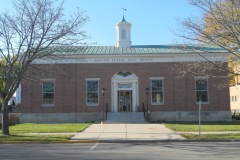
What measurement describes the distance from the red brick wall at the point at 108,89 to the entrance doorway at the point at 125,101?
1157mm

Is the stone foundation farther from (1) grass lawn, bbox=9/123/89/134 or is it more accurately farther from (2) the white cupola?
(1) grass lawn, bbox=9/123/89/134

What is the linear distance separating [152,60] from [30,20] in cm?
1743

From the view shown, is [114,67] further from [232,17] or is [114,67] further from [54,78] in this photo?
[232,17]

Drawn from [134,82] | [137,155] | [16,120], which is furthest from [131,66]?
[137,155]

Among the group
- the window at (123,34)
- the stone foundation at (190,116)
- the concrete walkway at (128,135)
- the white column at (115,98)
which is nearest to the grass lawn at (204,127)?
the concrete walkway at (128,135)

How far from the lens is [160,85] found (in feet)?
116

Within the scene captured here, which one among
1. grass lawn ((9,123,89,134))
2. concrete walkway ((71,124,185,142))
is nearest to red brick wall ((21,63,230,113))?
grass lawn ((9,123,89,134))

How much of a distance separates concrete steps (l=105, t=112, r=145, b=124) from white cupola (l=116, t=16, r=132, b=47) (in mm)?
8667

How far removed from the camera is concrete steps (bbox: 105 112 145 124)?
32.3 meters

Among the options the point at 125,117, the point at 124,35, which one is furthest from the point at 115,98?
the point at 124,35

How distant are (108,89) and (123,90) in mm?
1547

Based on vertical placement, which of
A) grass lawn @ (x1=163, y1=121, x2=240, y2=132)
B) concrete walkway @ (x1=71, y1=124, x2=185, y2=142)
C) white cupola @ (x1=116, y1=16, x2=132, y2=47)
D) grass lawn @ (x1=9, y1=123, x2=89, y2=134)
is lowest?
concrete walkway @ (x1=71, y1=124, x2=185, y2=142)

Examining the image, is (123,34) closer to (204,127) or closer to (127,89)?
(127,89)

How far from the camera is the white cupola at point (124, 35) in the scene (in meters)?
38.8
